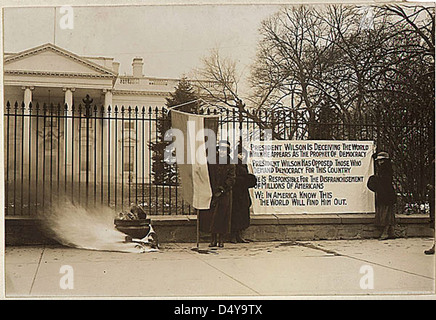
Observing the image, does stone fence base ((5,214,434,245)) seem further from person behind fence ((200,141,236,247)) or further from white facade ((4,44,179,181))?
white facade ((4,44,179,181))

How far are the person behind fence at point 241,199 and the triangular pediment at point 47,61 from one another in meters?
2.21

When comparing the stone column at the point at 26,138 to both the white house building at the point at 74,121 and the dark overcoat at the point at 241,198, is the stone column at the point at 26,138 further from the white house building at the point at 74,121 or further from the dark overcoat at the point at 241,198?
the dark overcoat at the point at 241,198

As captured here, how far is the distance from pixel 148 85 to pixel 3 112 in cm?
181

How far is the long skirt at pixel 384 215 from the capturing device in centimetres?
815

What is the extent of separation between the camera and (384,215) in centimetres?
817

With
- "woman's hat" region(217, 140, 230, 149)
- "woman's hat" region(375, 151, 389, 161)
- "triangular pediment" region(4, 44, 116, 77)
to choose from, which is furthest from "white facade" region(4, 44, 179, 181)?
"woman's hat" region(375, 151, 389, 161)

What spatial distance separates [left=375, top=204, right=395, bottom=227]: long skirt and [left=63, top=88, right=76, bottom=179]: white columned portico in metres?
4.19

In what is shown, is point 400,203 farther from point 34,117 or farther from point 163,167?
point 34,117

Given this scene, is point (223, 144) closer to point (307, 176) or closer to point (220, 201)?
point (220, 201)

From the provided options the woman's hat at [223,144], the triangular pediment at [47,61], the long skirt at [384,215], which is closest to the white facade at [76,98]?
the triangular pediment at [47,61]

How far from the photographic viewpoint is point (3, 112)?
7133mm

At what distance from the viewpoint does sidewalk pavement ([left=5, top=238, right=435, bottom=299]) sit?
6.72 m

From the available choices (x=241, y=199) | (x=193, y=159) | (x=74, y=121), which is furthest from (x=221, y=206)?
(x=74, y=121)

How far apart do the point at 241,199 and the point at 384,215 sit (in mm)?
2022
